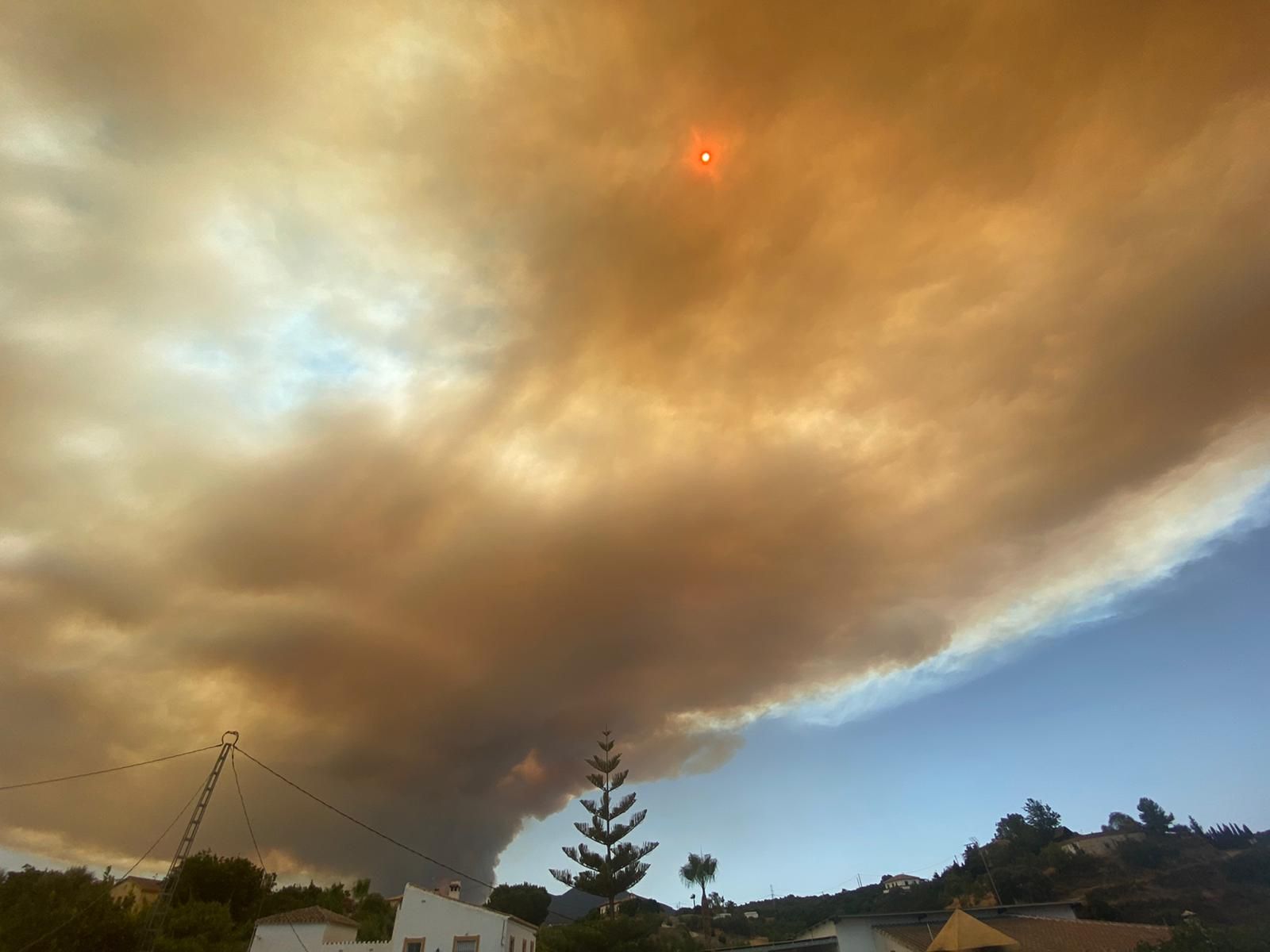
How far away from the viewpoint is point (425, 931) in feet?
112

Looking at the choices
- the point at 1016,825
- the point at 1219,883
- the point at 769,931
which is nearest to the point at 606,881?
the point at 769,931

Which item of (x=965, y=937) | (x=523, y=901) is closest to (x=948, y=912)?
(x=965, y=937)

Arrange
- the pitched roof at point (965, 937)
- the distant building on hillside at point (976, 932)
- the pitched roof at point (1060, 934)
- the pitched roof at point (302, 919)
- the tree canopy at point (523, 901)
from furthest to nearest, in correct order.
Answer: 1. the tree canopy at point (523, 901)
2. the pitched roof at point (302, 919)
3. the pitched roof at point (1060, 934)
4. the distant building on hillside at point (976, 932)
5. the pitched roof at point (965, 937)

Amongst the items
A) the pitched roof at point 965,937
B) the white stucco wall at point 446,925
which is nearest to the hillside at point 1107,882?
the pitched roof at point 965,937

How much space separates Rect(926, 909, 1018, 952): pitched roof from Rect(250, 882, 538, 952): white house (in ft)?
67.1

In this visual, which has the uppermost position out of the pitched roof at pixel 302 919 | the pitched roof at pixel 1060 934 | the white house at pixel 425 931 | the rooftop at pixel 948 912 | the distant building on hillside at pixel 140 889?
the distant building on hillside at pixel 140 889

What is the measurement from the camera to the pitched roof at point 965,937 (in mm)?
27984

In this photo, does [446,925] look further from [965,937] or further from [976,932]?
[976,932]

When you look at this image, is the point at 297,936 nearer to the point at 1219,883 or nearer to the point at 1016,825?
the point at 1219,883

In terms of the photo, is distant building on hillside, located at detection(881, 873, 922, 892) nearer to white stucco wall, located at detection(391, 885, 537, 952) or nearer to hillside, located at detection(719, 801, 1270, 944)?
hillside, located at detection(719, 801, 1270, 944)

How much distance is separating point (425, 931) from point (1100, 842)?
9994 centimetres

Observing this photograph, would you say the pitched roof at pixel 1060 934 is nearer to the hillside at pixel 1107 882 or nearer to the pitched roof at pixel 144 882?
the hillside at pixel 1107 882

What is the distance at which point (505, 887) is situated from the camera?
Result: 294 feet

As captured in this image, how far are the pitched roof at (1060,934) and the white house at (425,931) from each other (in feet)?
73.0
